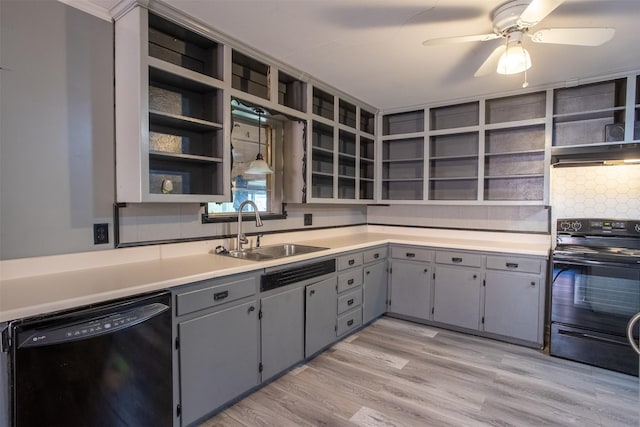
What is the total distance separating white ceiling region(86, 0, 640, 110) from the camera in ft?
6.12

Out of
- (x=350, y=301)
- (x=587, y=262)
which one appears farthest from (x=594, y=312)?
(x=350, y=301)

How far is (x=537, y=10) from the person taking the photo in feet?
5.11

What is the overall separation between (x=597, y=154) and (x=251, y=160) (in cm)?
297

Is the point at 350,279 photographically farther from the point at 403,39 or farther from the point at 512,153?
the point at 512,153

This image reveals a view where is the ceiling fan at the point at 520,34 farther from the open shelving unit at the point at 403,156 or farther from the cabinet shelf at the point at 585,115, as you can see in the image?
the open shelving unit at the point at 403,156

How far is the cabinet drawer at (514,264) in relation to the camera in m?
2.87

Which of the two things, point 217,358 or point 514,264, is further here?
point 514,264

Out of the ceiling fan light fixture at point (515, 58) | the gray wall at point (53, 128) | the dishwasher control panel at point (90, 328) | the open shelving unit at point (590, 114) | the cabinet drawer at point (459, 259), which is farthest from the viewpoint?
the cabinet drawer at point (459, 259)

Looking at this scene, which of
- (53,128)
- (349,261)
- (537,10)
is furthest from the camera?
(349,261)

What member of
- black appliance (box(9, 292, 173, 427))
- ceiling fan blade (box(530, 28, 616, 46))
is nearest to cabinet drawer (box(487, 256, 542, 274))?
ceiling fan blade (box(530, 28, 616, 46))

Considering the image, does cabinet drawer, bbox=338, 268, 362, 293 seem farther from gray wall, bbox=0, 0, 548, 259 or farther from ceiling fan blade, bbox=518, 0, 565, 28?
ceiling fan blade, bbox=518, 0, 565, 28

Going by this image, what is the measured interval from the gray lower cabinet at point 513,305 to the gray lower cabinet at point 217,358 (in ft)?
7.27

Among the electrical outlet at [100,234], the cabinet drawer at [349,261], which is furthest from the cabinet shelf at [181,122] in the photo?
the cabinet drawer at [349,261]

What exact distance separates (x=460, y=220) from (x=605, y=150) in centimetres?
144
